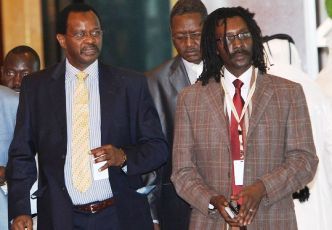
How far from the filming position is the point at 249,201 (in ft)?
14.0

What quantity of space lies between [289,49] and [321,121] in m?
0.63

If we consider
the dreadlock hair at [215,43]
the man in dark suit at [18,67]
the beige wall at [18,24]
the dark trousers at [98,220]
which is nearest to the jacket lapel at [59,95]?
the dark trousers at [98,220]

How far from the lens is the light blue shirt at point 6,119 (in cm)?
553

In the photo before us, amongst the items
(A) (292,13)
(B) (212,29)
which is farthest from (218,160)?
(A) (292,13)

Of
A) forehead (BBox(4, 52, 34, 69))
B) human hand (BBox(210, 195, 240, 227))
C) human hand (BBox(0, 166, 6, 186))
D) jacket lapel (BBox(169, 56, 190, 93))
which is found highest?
forehead (BBox(4, 52, 34, 69))

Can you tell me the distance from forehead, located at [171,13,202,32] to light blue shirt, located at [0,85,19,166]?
1.04 m

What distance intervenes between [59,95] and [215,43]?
36.4 inches

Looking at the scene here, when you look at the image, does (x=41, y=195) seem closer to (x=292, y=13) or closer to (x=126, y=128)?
(x=126, y=128)

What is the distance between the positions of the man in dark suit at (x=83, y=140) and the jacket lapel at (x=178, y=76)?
53 centimetres

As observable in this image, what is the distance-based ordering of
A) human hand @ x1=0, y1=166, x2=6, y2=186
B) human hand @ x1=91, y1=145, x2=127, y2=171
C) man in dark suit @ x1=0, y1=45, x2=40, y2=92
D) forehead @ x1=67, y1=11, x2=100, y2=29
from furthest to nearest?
man in dark suit @ x1=0, y1=45, x2=40, y2=92, human hand @ x1=0, y1=166, x2=6, y2=186, forehead @ x1=67, y1=11, x2=100, y2=29, human hand @ x1=91, y1=145, x2=127, y2=171

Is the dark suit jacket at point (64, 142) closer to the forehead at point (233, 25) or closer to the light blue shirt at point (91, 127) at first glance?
the light blue shirt at point (91, 127)

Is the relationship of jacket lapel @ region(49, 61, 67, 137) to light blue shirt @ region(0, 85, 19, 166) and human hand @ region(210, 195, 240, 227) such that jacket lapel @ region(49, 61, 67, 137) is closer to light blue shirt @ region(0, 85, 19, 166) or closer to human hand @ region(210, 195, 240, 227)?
light blue shirt @ region(0, 85, 19, 166)

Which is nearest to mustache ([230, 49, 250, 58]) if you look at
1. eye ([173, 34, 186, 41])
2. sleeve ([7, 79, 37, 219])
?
eye ([173, 34, 186, 41])

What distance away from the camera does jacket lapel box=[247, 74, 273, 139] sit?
446cm
